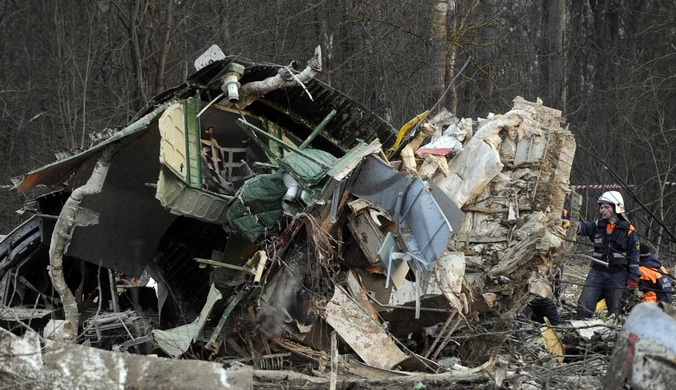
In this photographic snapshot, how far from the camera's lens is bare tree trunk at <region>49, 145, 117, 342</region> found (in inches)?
333

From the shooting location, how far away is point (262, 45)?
60.5 feet

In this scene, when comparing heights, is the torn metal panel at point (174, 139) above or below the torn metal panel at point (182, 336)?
above

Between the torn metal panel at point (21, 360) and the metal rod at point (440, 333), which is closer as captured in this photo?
the torn metal panel at point (21, 360)

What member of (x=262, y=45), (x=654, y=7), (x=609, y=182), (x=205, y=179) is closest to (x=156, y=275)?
(x=205, y=179)

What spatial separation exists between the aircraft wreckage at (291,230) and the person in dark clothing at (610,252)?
0.66 metres

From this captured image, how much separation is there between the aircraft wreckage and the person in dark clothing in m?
0.66

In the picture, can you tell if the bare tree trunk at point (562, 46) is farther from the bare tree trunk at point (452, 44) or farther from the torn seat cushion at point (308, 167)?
the torn seat cushion at point (308, 167)

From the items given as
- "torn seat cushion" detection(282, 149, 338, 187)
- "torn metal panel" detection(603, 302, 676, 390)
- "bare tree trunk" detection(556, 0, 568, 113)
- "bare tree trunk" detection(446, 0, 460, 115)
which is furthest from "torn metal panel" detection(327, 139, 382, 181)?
"bare tree trunk" detection(556, 0, 568, 113)

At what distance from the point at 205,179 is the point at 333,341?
2.43 meters

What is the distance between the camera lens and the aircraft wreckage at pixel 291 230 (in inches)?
287

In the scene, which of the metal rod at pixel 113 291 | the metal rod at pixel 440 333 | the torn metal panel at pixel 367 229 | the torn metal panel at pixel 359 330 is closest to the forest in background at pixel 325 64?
the metal rod at pixel 440 333

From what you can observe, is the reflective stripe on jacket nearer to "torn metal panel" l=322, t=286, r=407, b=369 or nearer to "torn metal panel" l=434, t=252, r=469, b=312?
"torn metal panel" l=434, t=252, r=469, b=312

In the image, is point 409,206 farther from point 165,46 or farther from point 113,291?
point 165,46

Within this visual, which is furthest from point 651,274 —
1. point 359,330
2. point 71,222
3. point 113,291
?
point 71,222
